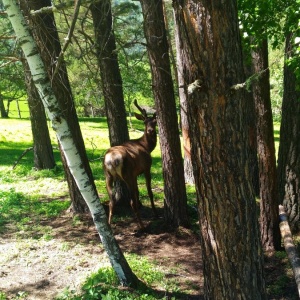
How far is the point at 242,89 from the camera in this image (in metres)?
3.50

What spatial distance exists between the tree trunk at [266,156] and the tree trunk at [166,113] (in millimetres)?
1624

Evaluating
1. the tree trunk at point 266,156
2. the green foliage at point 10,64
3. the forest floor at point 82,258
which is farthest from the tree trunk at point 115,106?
the tree trunk at point 266,156

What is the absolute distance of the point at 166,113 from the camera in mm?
7477

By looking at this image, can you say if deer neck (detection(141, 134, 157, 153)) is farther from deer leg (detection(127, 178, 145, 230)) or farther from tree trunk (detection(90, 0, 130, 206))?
deer leg (detection(127, 178, 145, 230))

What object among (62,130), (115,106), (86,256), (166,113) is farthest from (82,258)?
(115,106)

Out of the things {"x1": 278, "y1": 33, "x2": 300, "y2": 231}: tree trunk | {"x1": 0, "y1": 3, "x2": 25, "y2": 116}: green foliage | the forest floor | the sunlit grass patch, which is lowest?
the forest floor

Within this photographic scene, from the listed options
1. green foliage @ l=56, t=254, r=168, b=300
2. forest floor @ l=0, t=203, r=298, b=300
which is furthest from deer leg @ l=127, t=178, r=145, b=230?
green foliage @ l=56, t=254, r=168, b=300

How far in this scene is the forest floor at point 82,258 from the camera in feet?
19.6

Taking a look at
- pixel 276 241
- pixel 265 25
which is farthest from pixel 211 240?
pixel 276 241

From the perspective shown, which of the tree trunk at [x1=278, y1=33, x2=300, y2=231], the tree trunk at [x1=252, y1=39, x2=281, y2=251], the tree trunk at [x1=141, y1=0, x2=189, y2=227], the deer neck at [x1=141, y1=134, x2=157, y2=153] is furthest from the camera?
the deer neck at [x1=141, y1=134, x2=157, y2=153]

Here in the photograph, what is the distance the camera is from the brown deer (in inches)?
313

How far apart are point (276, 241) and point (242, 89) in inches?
175

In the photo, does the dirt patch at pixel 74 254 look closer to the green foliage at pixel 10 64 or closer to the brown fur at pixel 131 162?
the brown fur at pixel 131 162

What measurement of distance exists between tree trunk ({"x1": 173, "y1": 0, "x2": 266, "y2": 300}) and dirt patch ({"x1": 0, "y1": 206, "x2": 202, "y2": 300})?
195 centimetres
